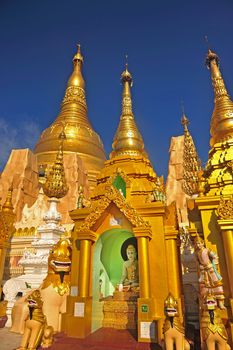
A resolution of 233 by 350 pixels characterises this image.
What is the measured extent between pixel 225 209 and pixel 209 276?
163 cm

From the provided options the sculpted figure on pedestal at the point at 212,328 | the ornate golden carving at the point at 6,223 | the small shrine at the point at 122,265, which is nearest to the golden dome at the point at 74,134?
the ornate golden carving at the point at 6,223

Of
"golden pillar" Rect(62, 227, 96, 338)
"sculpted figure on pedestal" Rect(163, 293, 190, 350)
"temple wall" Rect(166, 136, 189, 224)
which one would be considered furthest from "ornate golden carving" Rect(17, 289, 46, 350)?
"temple wall" Rect(166, 136, 189, 224)

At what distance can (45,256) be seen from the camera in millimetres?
9680

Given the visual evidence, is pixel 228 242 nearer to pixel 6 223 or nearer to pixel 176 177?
pixel 6 223

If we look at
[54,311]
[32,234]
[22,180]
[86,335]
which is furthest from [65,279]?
[22,180]

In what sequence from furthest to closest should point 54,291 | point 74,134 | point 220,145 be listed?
1. point 74,134
2. point 220,145
3. point 54,291

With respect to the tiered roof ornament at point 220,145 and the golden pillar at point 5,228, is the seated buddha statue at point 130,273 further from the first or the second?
the golden pillar at point 5,228

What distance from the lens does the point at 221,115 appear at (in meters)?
9.34

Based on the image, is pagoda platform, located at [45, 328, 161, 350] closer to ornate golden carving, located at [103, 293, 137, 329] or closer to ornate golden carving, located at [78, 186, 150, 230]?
ornate golden carving, located at [103, 293, 137, 329]

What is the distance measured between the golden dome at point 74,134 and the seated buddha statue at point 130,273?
21.6m

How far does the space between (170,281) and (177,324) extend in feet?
5.70

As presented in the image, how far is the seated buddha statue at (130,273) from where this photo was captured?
7.64m

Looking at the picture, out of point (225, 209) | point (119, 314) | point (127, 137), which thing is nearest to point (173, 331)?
point (119, 314)

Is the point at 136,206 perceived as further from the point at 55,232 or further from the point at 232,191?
the point at 55,232
